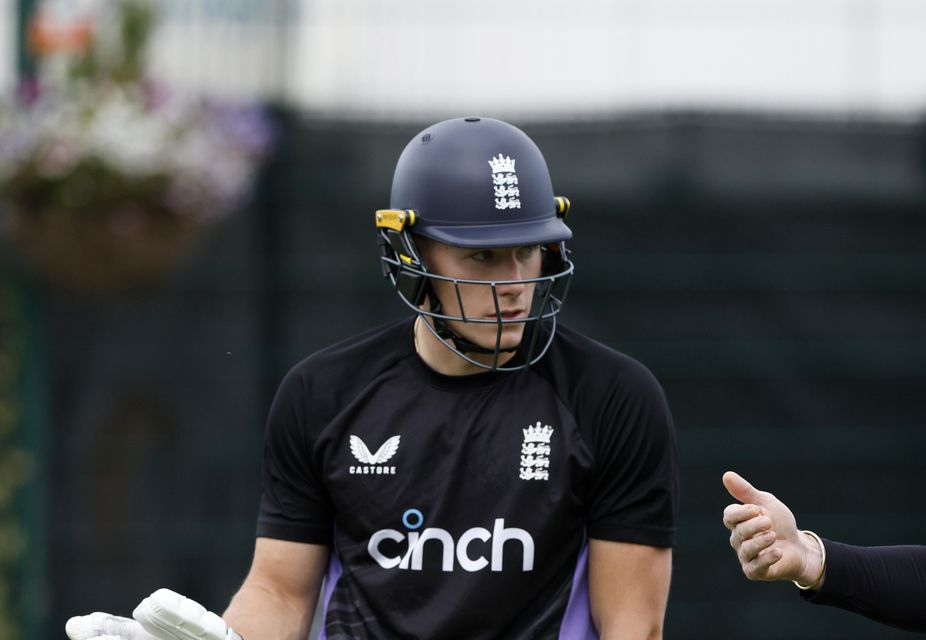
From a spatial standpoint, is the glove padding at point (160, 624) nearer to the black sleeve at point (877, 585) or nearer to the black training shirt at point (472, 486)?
the black training shirt at point (472, 486)

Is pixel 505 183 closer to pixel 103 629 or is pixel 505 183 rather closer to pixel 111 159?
pixel 103 629

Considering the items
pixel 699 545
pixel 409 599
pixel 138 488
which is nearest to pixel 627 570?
pixel 409 599

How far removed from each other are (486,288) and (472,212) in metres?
0.18

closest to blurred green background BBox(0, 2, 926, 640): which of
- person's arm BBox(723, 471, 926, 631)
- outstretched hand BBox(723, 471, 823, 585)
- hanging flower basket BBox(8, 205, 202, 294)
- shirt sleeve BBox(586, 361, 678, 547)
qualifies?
hanging flower basket BBox(8, 205, 202, 294)

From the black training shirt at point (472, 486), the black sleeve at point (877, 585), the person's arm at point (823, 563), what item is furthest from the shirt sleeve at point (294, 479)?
the black sleeve at point (877, 585)

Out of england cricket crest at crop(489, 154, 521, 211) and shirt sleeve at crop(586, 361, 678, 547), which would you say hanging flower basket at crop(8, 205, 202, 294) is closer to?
england cricket crest at crop(489, 154, 521, 211)

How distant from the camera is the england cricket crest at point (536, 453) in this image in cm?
344

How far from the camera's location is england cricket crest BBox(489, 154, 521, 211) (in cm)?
351

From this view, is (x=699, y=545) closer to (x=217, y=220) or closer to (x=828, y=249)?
(x=828, y=249)

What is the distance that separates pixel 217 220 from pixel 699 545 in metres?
2.45

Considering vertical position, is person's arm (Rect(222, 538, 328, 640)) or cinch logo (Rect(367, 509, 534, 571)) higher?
cinch logo (Rect(367, 509, 534, 571))

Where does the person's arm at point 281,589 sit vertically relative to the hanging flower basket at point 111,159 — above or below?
below

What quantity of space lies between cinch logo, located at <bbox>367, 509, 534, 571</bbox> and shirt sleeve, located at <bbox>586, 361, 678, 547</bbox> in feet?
0.57

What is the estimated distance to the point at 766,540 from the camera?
299 centimetres
